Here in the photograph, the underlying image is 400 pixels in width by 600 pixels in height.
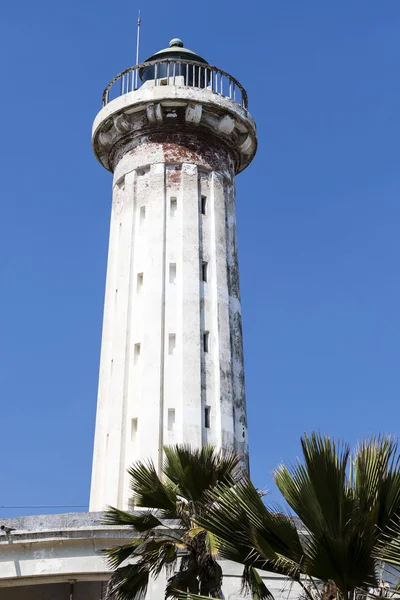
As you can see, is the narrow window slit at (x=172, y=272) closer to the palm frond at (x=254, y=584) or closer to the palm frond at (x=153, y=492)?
the palm frond at (x=153, y=492)

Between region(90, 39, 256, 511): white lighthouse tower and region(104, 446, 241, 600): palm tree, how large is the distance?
1162 centimetres

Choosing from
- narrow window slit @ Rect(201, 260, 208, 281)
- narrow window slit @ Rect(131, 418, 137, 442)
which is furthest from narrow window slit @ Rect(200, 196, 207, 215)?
narrow window slit @ Rect(131, 418, 137, 442)

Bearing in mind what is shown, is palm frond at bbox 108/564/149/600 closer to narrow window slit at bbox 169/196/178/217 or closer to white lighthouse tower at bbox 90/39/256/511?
white lighthouse tower at bbox 90/39/256/511

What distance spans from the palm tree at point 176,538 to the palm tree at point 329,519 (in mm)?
2123

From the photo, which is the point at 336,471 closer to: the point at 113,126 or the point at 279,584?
the point at 279,584

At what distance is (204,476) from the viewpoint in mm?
15609

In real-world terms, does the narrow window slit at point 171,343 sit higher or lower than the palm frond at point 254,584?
higher

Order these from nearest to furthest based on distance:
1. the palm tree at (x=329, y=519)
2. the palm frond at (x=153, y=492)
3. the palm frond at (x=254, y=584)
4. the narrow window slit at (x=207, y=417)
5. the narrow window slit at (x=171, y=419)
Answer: the palm tree at (x=329, y=519) < the palm frond at (x=254, y=584) < the palm frond at (x=153, y=492) < the narrow window slit at (x=171, y=419) < the narrow window slit at (x=207, y=417)

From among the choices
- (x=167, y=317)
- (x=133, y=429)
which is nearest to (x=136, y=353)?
(x=167, y=317)

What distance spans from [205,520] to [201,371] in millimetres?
16379

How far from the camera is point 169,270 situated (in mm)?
30797

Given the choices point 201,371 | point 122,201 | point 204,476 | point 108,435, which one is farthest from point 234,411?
point 204,476

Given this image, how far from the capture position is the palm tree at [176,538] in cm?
1439

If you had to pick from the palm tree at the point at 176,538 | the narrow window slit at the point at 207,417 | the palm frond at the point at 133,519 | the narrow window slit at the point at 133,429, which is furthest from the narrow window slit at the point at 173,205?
the palm frond at the point at 133,519
